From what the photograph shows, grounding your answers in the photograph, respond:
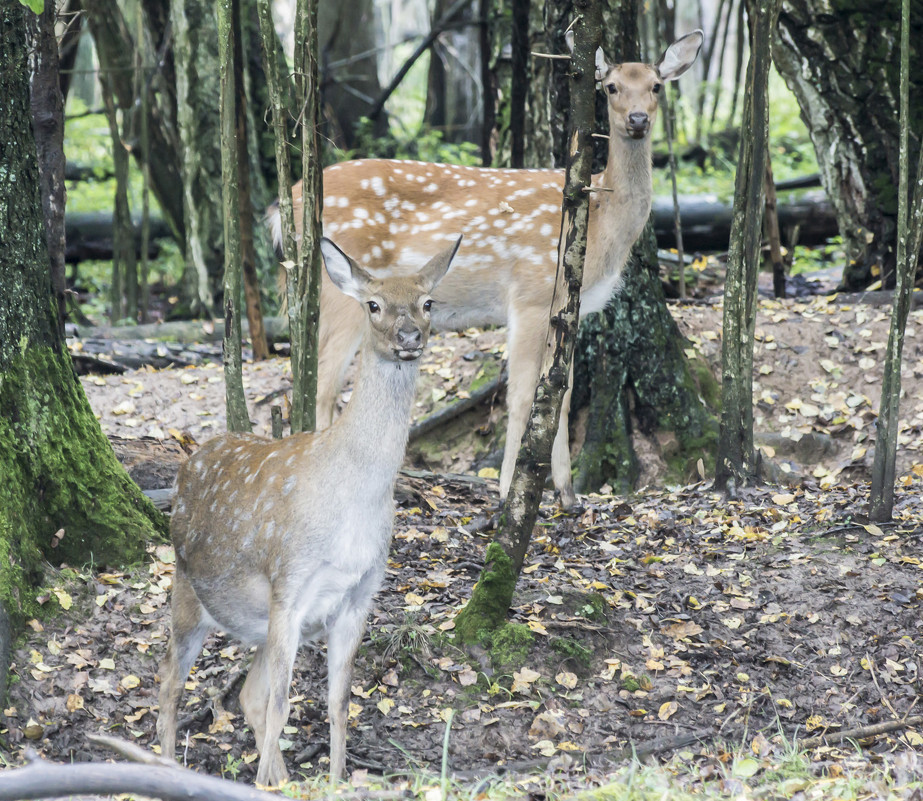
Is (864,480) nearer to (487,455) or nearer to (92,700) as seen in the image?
(487,455)

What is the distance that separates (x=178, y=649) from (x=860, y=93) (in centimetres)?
847

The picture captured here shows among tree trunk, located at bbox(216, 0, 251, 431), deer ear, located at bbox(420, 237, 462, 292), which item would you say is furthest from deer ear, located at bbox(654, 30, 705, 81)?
deer ear, located at bbox(420, 237, 462, 292)

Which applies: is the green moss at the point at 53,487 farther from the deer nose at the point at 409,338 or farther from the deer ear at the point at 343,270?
the deer nose at the point at 409,338

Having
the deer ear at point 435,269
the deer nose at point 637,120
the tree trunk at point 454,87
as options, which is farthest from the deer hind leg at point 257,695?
the tree trunk at point 454,87

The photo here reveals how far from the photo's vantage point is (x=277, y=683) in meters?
4.36

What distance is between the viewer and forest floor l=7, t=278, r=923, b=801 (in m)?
4.93

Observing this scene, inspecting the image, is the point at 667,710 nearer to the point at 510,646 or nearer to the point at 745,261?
the point at 510,646

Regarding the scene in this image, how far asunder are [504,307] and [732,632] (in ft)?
10.5

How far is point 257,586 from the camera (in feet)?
15.3

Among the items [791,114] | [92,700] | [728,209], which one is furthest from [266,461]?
[791,114]

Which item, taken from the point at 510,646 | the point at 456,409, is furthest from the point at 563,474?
the point at 510,646

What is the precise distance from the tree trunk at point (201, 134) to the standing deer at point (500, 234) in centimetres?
444

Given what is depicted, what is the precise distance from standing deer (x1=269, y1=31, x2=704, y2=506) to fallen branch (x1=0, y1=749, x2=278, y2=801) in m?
5.00

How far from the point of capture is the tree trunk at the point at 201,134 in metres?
12.4
